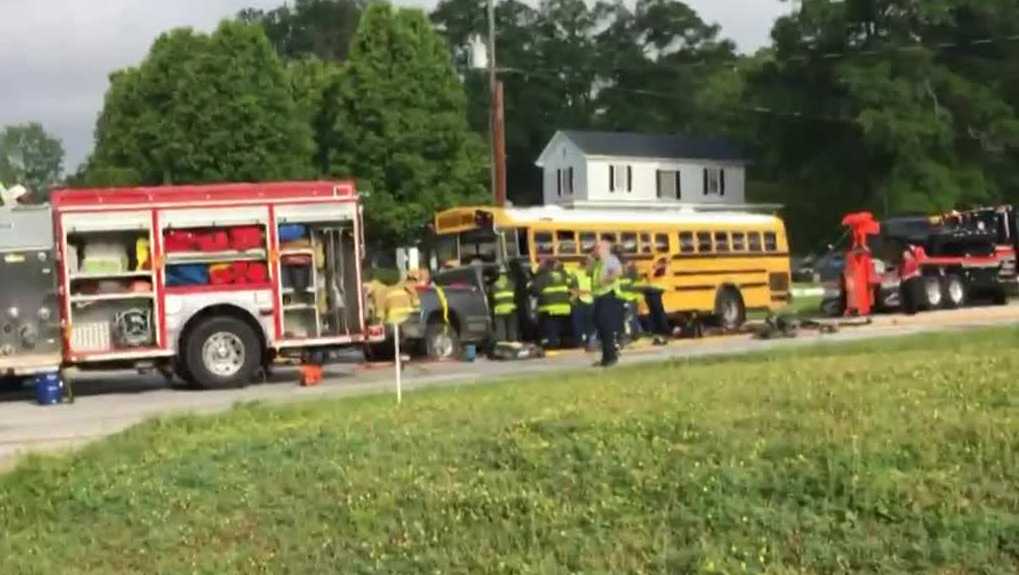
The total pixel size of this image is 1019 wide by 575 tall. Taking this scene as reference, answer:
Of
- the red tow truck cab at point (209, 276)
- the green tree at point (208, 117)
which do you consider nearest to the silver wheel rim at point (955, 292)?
the red tow truck cab at point (209, 276)

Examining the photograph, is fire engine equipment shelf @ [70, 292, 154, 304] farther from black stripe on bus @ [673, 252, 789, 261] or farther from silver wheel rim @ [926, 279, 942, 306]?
silver wheel rim @ [926, 279, 942, 306]

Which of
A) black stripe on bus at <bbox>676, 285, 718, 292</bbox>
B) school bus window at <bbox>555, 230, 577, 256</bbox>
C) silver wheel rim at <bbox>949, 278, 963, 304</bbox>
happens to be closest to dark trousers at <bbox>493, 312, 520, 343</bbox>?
school bus window at <bbox>555, 230, 577, 256</bbox>

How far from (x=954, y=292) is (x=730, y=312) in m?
6.93

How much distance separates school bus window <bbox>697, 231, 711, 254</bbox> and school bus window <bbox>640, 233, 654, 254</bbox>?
4.03 feet

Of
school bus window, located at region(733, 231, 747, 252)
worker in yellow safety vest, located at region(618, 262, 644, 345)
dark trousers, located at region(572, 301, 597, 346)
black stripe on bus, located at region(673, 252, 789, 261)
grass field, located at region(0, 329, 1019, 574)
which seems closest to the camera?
grass field, located at region(0, 329, 1019, 574)

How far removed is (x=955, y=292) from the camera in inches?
1312

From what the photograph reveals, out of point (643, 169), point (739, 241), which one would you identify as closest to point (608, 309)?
point (739, 241)

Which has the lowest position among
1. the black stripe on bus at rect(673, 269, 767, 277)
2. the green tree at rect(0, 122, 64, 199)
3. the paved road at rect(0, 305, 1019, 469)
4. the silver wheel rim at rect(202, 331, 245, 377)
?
the paved road at rect(0, 305, 1019, 469)

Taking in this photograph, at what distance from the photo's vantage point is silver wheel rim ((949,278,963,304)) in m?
33.2

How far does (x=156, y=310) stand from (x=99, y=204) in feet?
5.03

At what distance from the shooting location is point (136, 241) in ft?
65.6

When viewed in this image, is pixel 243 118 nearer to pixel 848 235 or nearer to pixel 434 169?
pixel 434 169

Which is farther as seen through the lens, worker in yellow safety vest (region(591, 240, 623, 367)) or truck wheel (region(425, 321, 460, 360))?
truck wheel (region(425, 321, 460, 360))

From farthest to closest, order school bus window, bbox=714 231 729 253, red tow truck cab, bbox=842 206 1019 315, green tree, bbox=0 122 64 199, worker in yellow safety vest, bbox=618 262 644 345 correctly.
Result: 1. green tree, bbox=0 122 64 199
2. red tow truck cab, bbox=842 206 1019 315
3. school bus window, bbox=714 231 729 253
4. worker in yellow safety vest, bbox=618 262 644 345
